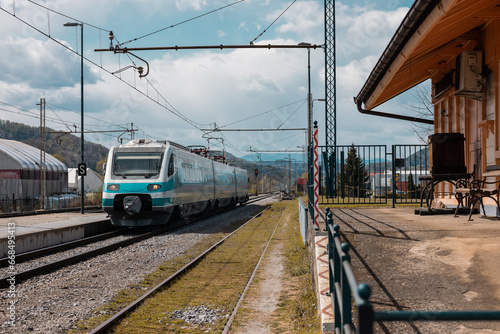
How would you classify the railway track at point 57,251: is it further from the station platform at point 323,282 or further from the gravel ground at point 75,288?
the station platform at point 323,282

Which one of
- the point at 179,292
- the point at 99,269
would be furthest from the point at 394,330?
the point at 99,269

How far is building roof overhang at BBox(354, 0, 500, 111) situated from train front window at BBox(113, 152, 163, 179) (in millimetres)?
8425

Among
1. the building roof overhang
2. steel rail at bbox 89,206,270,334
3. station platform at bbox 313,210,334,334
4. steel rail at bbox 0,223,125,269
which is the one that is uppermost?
the building roof overhang

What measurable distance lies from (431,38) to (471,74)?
1.50 m

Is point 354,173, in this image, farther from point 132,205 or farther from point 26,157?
point 26,157

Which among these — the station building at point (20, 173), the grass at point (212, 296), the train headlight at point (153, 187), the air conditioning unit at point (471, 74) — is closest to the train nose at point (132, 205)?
the train headlight at point (153, 187)

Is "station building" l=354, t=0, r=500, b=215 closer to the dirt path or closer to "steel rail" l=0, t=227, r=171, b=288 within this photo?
the dirt path

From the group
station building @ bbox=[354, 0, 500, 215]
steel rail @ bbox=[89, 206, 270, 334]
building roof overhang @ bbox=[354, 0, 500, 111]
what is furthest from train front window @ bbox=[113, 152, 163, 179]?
station building @ bbox=[354, 0, 500, 215]

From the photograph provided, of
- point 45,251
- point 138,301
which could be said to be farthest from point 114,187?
point 138,301

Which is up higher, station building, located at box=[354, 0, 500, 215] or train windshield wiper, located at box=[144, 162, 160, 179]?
station building, located at box=[354, 0, 500, 215]

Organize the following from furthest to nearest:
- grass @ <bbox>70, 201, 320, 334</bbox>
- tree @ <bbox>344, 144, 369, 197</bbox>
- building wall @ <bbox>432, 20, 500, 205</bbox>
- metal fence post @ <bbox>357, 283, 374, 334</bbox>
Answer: tree @ <bbox>344, 144, 369, 197</bbox>, building wall @ <bbox>432, 20, 500, 205</bbox>, grass @ <bbox>70, 201, 320, 334</bbox>, metal fence post @ <bbox>357, 283, 374, 334</bbox>

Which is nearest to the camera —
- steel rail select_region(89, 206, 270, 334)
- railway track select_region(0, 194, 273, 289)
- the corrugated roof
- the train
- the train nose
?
steel rail select_region(89, 206, 270, 334)

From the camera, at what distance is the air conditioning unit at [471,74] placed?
9625 mm

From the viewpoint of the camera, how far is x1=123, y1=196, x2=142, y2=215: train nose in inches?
685
